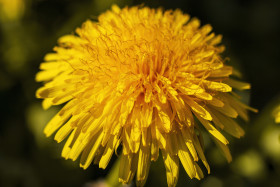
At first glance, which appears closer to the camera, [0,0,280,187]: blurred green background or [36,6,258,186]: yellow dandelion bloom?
[36,6,258,186]: yellow dandelion bloom

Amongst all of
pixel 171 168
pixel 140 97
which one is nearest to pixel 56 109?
pixel 140 97

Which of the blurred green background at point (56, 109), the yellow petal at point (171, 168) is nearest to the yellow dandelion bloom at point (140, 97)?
the yellow petal at point (171, 168)

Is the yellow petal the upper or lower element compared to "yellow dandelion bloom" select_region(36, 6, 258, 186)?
lower

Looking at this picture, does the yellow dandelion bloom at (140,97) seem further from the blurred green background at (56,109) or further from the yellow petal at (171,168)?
the blurred green background at (56,109)

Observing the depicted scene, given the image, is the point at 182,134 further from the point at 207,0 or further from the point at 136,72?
the point at 207,0

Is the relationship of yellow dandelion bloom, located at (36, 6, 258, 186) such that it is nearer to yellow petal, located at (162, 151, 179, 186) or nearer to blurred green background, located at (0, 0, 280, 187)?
yellow petal, located at (162, 151, 179, 186)

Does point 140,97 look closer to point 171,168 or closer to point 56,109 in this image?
point 171,168

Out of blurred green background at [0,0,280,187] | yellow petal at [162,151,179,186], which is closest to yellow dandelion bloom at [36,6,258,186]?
yellow petal at [162,151,179,186]
